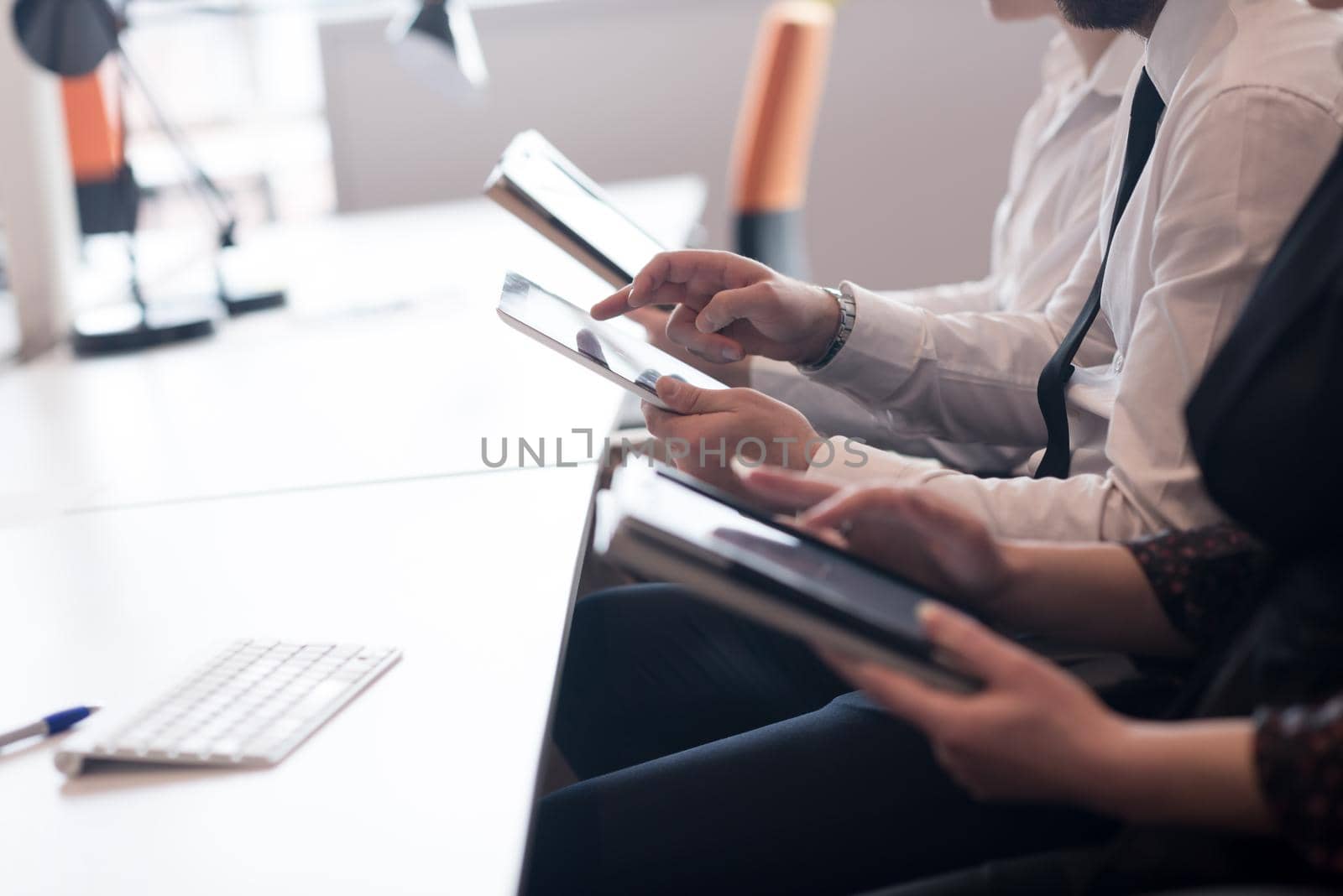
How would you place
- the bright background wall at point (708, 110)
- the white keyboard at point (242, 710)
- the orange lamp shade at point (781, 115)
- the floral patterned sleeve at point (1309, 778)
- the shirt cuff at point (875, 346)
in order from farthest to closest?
the bright background wall at point (708, 110) < the orange lamp shade at point (781, 115) < the shirt cuff at point (875, 346) < the white keyboard at point (242, 710) < the floral patterned sleeve at point (1309, 778)

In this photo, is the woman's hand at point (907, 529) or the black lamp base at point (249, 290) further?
the black lamp base at point (249, 290)

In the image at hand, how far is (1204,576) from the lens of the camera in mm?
834

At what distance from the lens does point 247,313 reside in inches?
82.1

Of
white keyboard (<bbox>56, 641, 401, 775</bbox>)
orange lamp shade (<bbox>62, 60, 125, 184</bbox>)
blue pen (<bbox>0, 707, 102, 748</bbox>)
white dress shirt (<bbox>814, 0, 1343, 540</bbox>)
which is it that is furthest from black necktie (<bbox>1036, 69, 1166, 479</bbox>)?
orange lamp shade (<bbox>62, 60, 125, 184</bbox>)

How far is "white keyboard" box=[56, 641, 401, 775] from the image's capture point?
736 millimetres

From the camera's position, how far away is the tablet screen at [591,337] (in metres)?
1.04

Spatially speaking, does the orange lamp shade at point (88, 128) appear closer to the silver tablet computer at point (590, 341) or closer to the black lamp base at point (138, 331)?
the black lamp base at point (138, 331)

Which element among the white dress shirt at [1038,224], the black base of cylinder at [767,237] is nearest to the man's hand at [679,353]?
the white dress shirt at [1038,224]

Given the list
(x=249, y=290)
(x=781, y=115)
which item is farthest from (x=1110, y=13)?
(x=249, y=290)

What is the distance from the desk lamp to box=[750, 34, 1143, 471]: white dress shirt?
947mm

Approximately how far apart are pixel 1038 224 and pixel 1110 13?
56 centimetres

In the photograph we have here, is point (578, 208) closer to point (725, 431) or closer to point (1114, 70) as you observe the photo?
point (725, 431)

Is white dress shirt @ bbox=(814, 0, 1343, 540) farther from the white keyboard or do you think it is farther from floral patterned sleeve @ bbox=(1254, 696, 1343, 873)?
the white keyboard

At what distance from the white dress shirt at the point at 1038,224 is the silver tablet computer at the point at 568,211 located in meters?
0.31
